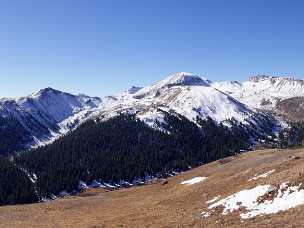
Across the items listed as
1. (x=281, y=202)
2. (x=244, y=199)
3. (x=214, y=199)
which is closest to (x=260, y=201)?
(x=244, y=199)

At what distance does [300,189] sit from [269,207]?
344cm

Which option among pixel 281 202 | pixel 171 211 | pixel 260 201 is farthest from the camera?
pixel 171 211

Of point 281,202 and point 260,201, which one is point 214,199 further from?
point 281,202

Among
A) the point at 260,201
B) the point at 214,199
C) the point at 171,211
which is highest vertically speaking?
the point at 260,201

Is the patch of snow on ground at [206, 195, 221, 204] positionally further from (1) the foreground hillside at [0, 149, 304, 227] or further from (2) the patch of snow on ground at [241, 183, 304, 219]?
(2) the patch of snow on ground at [241, 183, 304, 219]

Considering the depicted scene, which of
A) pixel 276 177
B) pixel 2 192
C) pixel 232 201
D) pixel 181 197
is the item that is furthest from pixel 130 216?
pixel 2 192

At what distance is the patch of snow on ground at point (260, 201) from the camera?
3931cm

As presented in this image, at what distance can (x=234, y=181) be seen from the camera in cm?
5959

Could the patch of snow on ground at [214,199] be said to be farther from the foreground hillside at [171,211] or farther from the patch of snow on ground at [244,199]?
the patch of snow on ground at [244,199]

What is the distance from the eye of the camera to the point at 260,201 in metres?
43.2

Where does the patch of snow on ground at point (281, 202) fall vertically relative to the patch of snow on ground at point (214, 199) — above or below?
above

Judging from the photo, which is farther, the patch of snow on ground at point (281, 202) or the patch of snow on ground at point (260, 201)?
the patch of snow on ground at point (260, 201)

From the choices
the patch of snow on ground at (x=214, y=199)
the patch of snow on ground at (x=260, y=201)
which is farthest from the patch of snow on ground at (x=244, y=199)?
the patch of snow on ground at (x=214, y=199)

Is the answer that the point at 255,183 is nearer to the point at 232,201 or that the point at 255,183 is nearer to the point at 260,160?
the point at 232,201
